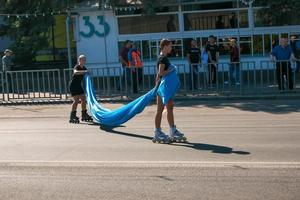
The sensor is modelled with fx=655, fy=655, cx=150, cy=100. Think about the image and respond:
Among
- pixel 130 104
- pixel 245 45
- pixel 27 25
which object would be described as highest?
pixel 27 25

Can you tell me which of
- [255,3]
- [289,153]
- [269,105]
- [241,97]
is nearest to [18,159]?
[289,153]

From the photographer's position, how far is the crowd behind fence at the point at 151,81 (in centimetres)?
1966

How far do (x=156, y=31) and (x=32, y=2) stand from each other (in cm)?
565

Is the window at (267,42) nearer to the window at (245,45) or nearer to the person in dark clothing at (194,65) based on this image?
the window at (245,45)

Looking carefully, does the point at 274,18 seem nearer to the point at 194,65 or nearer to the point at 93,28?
the point at 93,28

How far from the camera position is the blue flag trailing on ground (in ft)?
37.0

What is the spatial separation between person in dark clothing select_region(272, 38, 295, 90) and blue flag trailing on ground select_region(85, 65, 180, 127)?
630 centimetres

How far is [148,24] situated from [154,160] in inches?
805

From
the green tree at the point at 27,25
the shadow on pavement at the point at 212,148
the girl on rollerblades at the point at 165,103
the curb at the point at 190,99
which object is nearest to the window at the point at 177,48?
the green tree at the point at 27,25

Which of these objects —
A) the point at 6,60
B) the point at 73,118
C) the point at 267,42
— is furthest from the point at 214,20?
the point at 73,118

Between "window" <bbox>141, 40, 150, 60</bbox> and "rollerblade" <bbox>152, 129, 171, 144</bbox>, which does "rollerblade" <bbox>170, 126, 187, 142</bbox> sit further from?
"window" <bbox>141, 40, 150, 60</bbox>

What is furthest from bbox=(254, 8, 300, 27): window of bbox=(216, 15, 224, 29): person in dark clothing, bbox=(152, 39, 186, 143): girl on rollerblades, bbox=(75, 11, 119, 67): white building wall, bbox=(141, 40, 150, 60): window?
bbox=(152, 39, 186, 143): girl on rollerblades

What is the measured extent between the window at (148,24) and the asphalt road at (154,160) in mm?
14203

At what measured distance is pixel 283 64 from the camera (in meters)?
19.2
